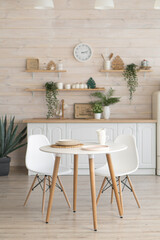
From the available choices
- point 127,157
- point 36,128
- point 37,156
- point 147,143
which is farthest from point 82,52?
point 127,157

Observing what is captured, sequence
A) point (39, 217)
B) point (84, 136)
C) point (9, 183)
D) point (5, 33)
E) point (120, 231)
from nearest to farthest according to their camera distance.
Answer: point (120, 231) < point (39, 217) < point (9, 183) < point (84, 136) < point (5, 33)

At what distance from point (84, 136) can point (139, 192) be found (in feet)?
4.43

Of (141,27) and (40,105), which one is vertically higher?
(141,27)

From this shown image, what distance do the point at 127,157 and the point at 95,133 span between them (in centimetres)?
152

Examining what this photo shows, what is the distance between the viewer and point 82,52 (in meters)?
5.31

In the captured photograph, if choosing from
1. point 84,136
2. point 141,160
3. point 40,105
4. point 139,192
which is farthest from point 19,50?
point 139,192

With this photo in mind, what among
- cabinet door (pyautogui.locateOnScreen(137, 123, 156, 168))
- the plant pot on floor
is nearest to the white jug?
cabinet door (pyautogui.locateOnScreen(137, 123, 156, 168))

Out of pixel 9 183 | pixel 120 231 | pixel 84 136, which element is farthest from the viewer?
pixel 84 136

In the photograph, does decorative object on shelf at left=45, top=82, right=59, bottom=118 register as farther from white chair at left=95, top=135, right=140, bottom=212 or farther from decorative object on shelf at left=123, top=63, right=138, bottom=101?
white chair at left=95, top=135, right=140, bottom=212

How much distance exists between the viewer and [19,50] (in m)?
5.30

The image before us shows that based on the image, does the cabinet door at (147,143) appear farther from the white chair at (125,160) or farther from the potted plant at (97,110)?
the white chair at (125,160)

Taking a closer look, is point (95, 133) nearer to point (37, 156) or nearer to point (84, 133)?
point (84, 133)

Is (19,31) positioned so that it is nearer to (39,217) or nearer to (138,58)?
(138,58)

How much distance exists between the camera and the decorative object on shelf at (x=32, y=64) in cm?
528
